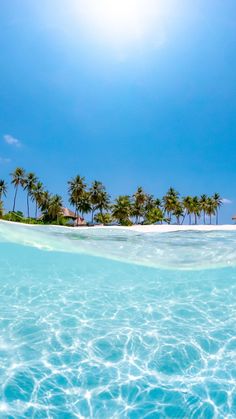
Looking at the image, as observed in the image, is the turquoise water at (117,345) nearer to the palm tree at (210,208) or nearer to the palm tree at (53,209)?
the palm tree at (53,209)

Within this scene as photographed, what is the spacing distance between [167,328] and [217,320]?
1372 mm

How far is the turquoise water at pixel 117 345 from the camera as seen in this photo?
363 centimetres

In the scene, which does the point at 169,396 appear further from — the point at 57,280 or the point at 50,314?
the point at 57,280

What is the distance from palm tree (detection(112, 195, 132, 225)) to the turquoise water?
42120 millimetres

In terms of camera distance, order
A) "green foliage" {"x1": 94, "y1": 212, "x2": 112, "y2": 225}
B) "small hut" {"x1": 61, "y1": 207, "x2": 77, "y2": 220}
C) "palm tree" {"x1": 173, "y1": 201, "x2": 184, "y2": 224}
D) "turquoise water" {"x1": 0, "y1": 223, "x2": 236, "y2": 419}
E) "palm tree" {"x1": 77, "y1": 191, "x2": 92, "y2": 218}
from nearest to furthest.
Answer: "turquoise water" {"x1": 0, "y1": 223, "x2": 236, "y2": 419}, "palm tree" {"x1": 77, "y1": 191, "x2": 92, "y2": 218}, "small hut" {"x1": 61, "y1": 207, "x2": 77, "y2": 220}, "green foliage" {"x1": 94, "y1": 212, "x2": 112, "y2": 225}, "palm tree" {"x1": 173, "y1": 201, "x2": 184, "y2": 224}

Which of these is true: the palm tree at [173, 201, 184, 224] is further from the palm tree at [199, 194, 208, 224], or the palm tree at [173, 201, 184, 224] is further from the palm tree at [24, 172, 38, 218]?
the palm tree at [24, 172, 38, 218]

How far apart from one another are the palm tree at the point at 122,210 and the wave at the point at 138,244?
116 ft

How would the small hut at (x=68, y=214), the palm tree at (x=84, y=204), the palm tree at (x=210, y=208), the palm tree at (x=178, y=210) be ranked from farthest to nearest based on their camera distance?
the palm tree at (x=210, y=208), the palm tree at (x=178, y=210), the small hut at (x=68, y=214), the palm tree at (x=84, y=204)

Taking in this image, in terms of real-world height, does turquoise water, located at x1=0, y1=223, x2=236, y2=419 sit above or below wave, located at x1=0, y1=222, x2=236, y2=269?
below

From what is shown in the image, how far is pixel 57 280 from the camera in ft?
32.5

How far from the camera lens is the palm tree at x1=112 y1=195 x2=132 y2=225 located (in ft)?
176

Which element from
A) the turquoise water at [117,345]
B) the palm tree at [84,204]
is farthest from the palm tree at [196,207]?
the turquoise water at [117,345]

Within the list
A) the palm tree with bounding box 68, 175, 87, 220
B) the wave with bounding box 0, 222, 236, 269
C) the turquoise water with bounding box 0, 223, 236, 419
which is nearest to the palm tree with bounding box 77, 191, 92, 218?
the palm tree with bounding box 68, 175, 87, 220

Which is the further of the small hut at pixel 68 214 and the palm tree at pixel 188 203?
the palm tree at pixel 188 203
